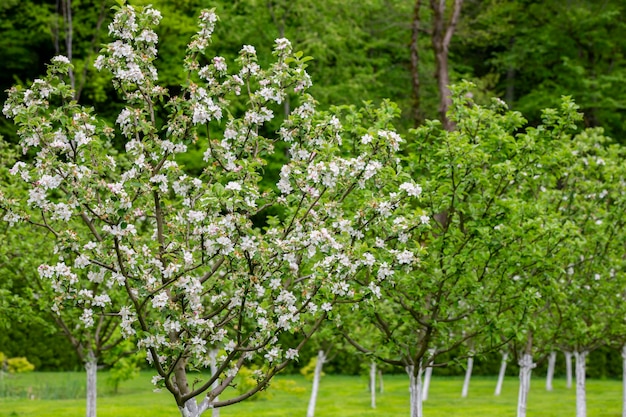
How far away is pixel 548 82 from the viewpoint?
41094 mm

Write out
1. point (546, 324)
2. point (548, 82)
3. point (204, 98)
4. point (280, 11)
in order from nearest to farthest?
point (204, 98), point (546, 324), point (280, 11), point (548, 82)

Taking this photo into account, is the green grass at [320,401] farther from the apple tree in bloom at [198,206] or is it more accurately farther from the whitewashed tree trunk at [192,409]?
the apple tree in bloom at [198,206]

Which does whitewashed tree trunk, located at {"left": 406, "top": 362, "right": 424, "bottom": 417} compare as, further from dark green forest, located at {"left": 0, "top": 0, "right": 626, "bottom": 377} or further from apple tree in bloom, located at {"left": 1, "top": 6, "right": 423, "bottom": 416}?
dark green forest, located at {"left": 0, "top": 0, "right": 626, "bottom": 377}

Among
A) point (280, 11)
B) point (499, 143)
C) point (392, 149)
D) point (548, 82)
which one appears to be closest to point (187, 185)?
point (392, 149)

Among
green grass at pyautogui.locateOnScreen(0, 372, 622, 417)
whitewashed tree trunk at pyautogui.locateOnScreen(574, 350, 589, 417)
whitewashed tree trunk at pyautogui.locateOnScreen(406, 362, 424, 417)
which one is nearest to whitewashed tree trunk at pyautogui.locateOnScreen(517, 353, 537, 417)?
whitewashed tree trunk at pyautogui.locateOnScreen(574, 350, 589, 417)

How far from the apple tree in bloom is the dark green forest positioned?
20059 millimetres

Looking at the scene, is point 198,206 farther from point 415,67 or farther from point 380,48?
point 380,48

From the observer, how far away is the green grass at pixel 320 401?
870 inches

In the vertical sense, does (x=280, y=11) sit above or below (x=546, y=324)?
above

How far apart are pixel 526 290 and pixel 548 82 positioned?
30365 millimetres

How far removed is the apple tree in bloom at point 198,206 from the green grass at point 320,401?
12.0 meters

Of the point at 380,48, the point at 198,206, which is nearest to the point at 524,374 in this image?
the point at 198,206

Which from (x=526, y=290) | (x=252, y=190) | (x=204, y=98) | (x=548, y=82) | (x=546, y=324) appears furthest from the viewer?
(x=548, y=82)

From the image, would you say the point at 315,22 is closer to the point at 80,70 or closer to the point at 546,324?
the point at 80,70
